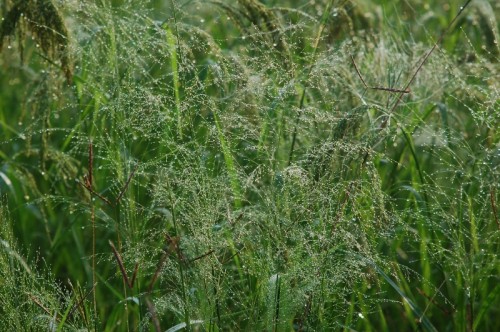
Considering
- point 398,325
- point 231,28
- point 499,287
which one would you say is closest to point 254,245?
point 499,287

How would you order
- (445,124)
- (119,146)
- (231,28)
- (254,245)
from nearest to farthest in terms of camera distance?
(254,245), (119,146), (445,124), (231,28)

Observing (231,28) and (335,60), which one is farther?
(231,28)

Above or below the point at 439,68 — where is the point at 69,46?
above

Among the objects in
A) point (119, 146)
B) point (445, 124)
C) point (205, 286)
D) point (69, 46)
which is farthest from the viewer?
point (445, 124)

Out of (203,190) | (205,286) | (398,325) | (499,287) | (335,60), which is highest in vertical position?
(335,60)

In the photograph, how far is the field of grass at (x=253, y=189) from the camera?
1.89m

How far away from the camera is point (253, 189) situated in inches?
83.5

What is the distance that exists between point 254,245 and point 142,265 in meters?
0.26

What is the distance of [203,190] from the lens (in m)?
1.90

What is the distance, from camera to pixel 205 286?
1849 mm

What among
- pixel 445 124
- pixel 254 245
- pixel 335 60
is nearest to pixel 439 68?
pixel 445 124

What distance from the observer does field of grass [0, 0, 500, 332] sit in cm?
189

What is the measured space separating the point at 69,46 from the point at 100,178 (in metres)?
0.58

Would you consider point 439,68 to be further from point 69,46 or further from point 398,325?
point 69,46
